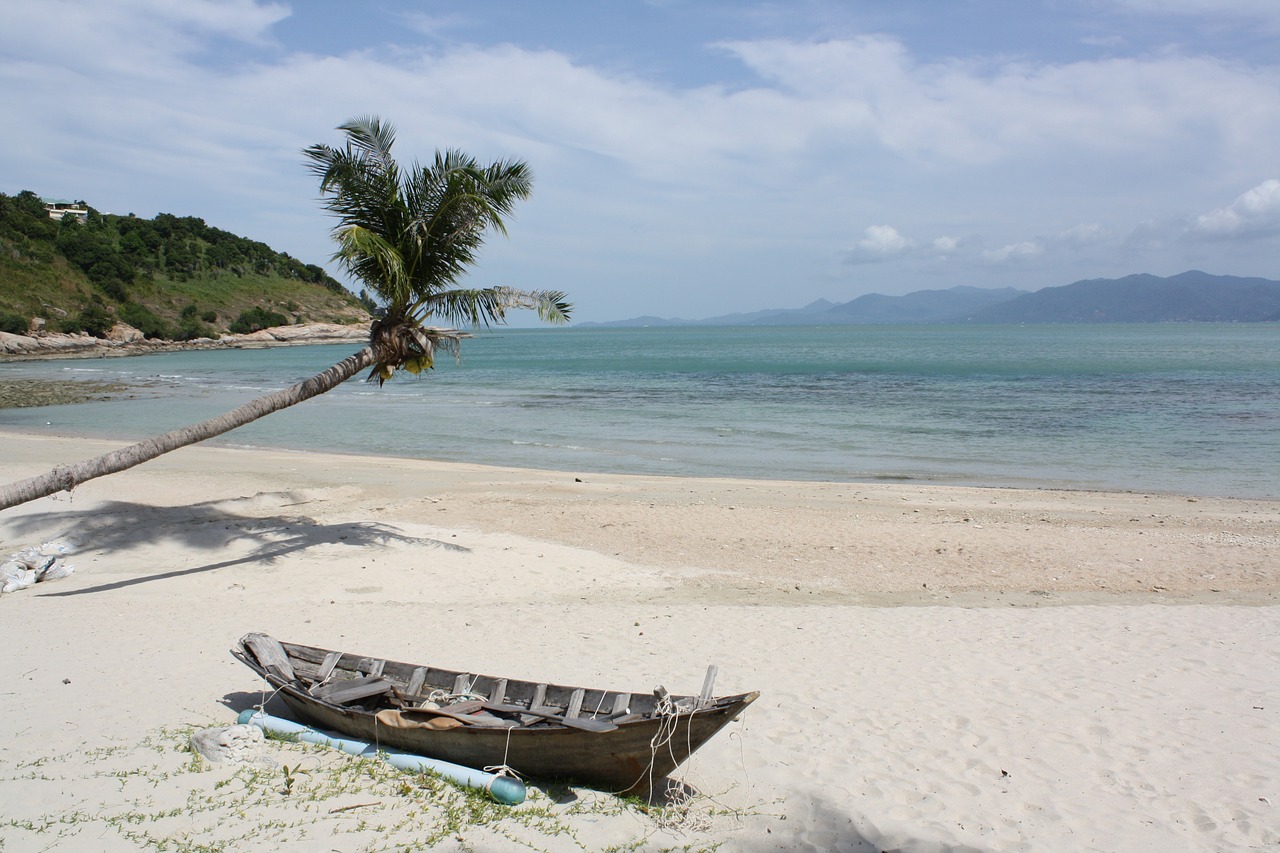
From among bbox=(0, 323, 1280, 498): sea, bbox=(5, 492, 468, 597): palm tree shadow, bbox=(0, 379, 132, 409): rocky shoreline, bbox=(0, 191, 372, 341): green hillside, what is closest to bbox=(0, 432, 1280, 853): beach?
bbox=(5, 492, 468, 597): palm tree shadow

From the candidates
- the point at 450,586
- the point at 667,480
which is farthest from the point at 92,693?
the point at 667,480

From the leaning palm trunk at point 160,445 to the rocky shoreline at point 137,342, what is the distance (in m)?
58.2

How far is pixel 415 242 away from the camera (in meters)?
9.82

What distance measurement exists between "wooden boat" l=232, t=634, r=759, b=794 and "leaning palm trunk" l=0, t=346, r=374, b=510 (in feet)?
10.2

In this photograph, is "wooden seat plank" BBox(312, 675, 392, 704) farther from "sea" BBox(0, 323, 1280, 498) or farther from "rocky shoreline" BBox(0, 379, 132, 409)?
"rocky shoreline" BBox(0, 379, 132, 409)

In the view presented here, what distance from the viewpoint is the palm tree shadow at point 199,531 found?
10844 millimetres

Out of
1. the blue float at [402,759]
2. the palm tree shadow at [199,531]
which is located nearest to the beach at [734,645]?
the palm tree shadow at [199,531]

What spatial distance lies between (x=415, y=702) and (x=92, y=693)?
2.75m

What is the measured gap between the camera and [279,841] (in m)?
4.50

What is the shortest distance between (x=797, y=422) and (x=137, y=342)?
6742 cm

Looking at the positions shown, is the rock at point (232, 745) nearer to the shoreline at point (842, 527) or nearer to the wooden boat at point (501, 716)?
the wooden boat at point (501, 716)

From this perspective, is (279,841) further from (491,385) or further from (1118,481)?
(491,385)

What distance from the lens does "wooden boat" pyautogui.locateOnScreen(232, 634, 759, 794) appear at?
4.74 metres

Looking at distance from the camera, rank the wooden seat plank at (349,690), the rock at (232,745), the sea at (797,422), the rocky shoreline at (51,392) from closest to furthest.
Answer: the rock at (232,745)
the wooden seat plank at (349,690)
the sea at (797,422)
the rocky shoreline at (51,392)
